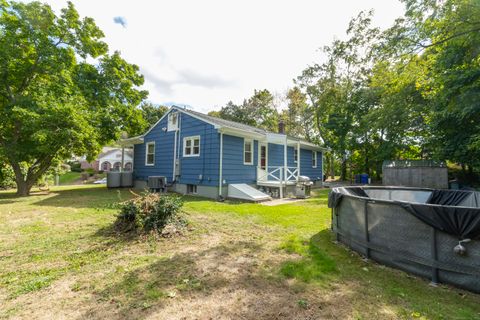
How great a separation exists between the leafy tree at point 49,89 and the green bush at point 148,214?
7.41 meters

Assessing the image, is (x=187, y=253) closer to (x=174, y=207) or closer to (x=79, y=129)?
(x=174, y=207)

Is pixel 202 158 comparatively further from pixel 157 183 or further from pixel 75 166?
pixel 75 166

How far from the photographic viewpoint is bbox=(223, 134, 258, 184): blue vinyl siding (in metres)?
10.5

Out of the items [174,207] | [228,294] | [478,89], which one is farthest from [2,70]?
[478,89]

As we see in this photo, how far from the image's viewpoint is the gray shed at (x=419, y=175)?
11938 mm

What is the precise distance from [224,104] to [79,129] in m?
23.5

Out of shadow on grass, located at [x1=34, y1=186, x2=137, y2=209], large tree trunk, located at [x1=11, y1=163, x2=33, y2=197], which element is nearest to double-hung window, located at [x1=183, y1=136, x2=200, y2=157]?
shadow on grass, located at [x1=34, y1=186, x2=137, y2=209]

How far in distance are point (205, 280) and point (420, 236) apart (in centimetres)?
301

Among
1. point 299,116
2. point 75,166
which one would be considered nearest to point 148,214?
point 299,116

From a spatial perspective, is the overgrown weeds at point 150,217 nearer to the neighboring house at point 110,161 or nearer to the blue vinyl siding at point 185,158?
the blue vinyl siding at point 185,158

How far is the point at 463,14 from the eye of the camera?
4902 mm

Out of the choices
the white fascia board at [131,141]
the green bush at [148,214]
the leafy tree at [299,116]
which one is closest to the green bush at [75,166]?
the white fascia board at [131,141]

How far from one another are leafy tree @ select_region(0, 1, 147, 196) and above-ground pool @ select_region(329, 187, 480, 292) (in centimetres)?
1188

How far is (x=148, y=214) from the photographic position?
4.81 metres
